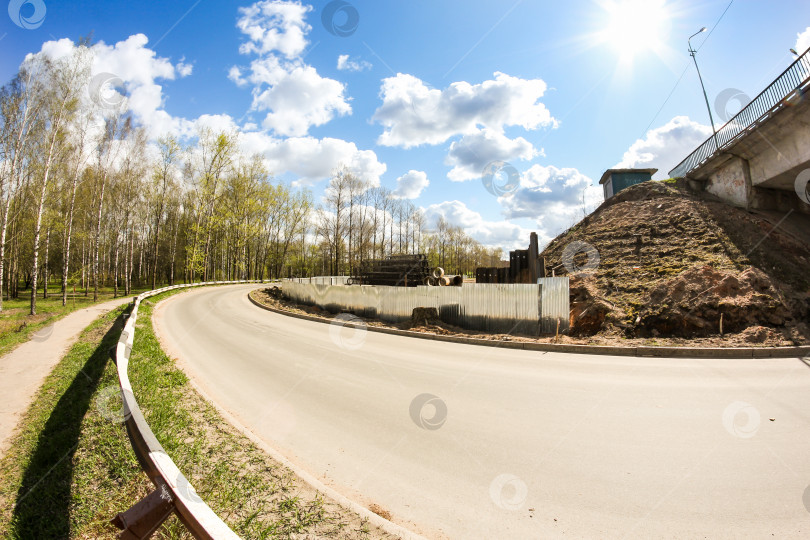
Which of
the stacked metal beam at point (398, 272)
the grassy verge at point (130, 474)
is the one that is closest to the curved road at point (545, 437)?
the grassy verge at point (130, 474)

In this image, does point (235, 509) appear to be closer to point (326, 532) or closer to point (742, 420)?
point (326, 532)

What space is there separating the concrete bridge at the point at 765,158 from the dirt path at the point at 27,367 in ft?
77.1

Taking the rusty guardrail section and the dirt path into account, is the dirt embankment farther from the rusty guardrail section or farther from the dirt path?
the dirt path

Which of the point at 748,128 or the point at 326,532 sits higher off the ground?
the point at 748,128

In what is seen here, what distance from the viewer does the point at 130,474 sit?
4109mm

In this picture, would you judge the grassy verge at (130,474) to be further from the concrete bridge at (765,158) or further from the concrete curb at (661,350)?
the concrete bridge at (765,158)

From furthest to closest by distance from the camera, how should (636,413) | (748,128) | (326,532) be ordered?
(748,128) → (636,413) → (326,532)

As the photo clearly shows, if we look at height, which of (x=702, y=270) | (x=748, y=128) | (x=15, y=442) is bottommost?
(x=15, y=442)

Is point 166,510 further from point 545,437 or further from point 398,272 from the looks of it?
point 398,272

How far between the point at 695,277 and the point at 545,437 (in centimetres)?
1157

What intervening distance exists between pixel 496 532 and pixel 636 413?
3.88 metres

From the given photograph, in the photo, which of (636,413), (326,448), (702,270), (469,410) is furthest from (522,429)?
(702,270)

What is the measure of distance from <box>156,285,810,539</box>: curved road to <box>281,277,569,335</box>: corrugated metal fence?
10.4 ft

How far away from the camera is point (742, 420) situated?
514 centimetres
